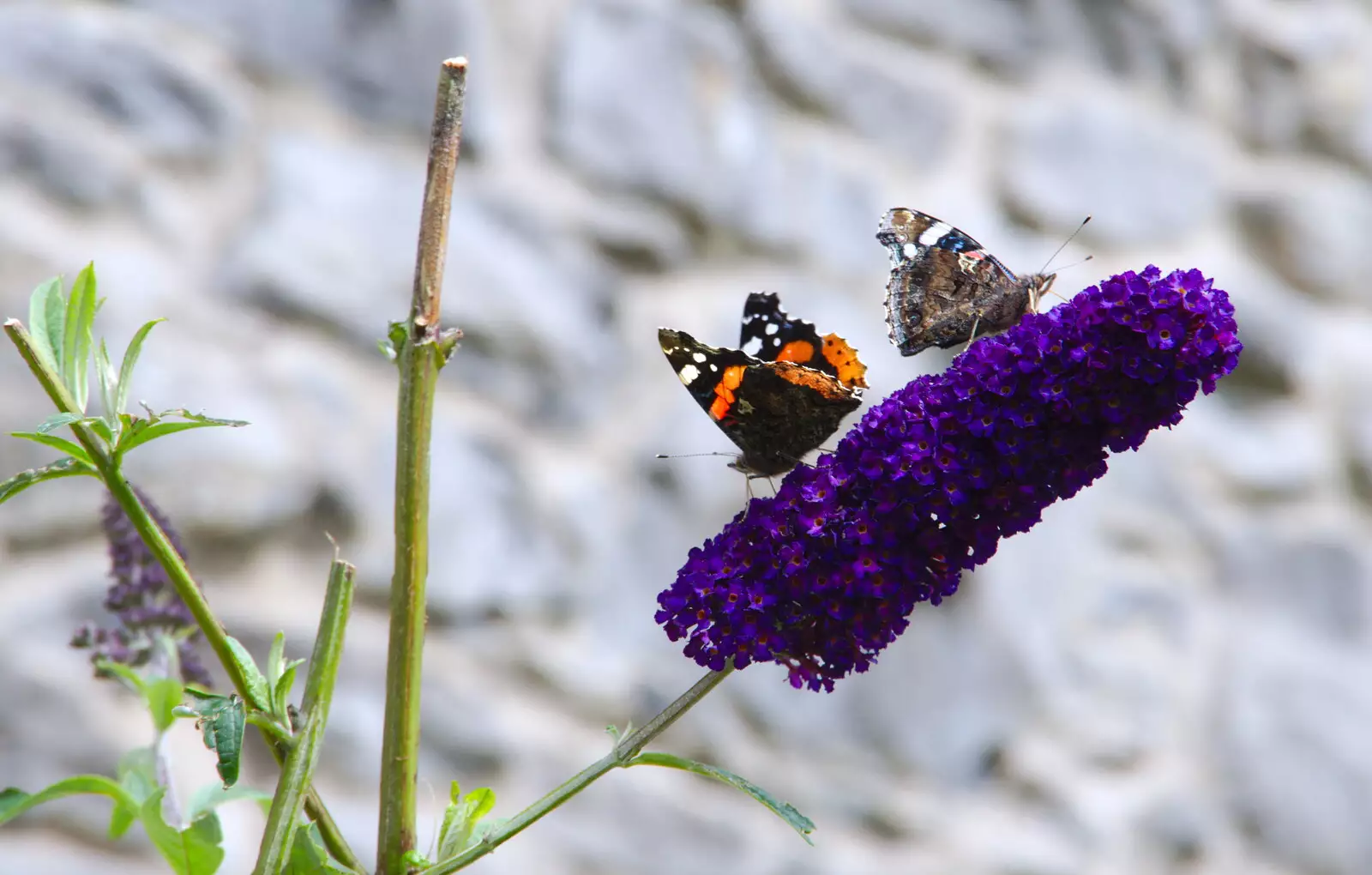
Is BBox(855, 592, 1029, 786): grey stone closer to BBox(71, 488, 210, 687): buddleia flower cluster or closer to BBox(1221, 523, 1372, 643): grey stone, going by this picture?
BBox(1221, 523, 1372, 643): grey stone

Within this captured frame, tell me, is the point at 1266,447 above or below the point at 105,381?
above

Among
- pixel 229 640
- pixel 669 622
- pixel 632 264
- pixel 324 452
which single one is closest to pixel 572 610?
pixel 324 452

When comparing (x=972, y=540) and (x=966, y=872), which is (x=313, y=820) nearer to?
(x=972, y=540)

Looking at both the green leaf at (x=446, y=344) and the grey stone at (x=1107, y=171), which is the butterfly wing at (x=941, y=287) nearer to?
the green leaf at (x=446, y=344)

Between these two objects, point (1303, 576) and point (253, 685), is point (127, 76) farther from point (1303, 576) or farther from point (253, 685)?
point (1303, 576)

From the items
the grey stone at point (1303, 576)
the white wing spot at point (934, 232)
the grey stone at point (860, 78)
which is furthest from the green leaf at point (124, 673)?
the grey stone at point (1303, 576)

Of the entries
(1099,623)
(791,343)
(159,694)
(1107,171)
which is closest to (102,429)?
(159,694)

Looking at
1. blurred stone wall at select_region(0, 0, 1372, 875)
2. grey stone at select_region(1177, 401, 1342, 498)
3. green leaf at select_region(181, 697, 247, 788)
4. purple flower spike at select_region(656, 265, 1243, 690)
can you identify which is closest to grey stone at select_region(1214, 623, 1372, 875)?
blurred stone wall at select_region(0, 0, 1372, 875)
